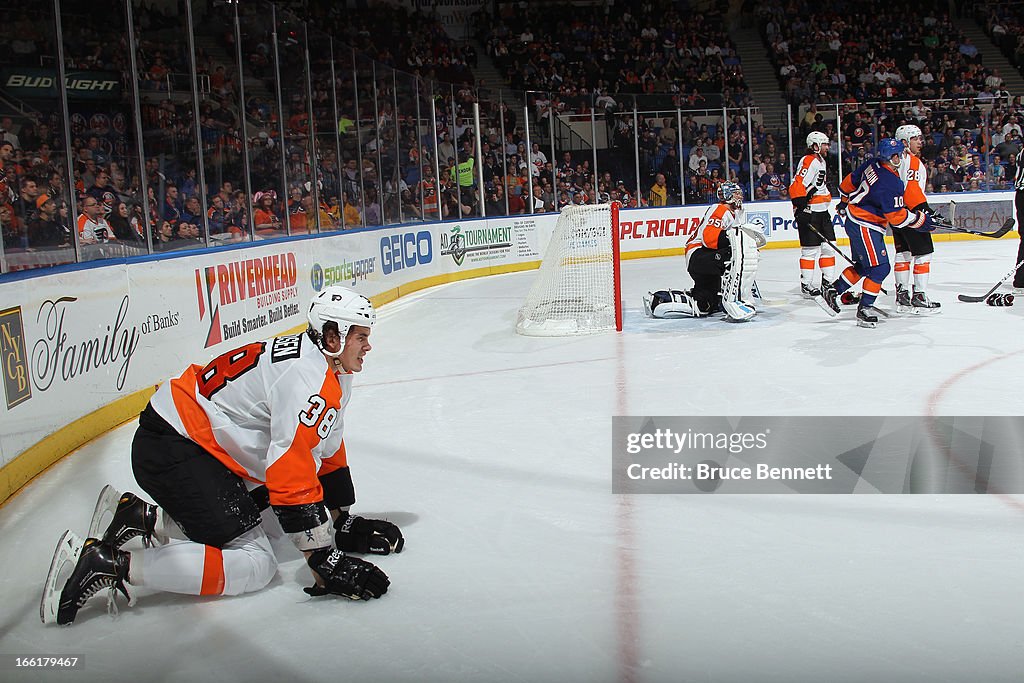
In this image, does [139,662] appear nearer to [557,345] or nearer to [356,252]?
[557,345]

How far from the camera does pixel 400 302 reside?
11.0 metres

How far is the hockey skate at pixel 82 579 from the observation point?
268 cm

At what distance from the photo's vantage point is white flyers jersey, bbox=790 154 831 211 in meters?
8.96

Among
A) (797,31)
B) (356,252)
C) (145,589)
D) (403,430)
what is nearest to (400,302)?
(356,252)

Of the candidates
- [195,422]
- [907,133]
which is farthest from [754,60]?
[195,422]

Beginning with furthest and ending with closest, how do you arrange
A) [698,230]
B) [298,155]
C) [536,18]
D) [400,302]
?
[536,18]
[400,302]
[298,155]
[698,230]

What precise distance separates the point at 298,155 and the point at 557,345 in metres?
3.26

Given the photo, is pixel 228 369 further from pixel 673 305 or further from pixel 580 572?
pixel 673 305

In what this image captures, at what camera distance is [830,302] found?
27.2 ft

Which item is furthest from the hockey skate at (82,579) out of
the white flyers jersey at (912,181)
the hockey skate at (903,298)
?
the hockey skate at (903,298)

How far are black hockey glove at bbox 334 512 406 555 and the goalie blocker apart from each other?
5.46 meters

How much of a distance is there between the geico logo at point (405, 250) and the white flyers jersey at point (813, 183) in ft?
14.9

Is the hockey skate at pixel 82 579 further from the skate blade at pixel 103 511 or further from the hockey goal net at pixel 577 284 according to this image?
the hockey goal net at pixel 577 284

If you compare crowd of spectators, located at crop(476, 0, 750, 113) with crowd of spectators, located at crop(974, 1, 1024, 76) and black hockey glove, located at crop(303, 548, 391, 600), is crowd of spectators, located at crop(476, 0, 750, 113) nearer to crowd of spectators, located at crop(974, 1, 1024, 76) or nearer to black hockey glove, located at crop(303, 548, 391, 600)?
crowd of spectators, located at crop(974, 1, 1024, 76)
